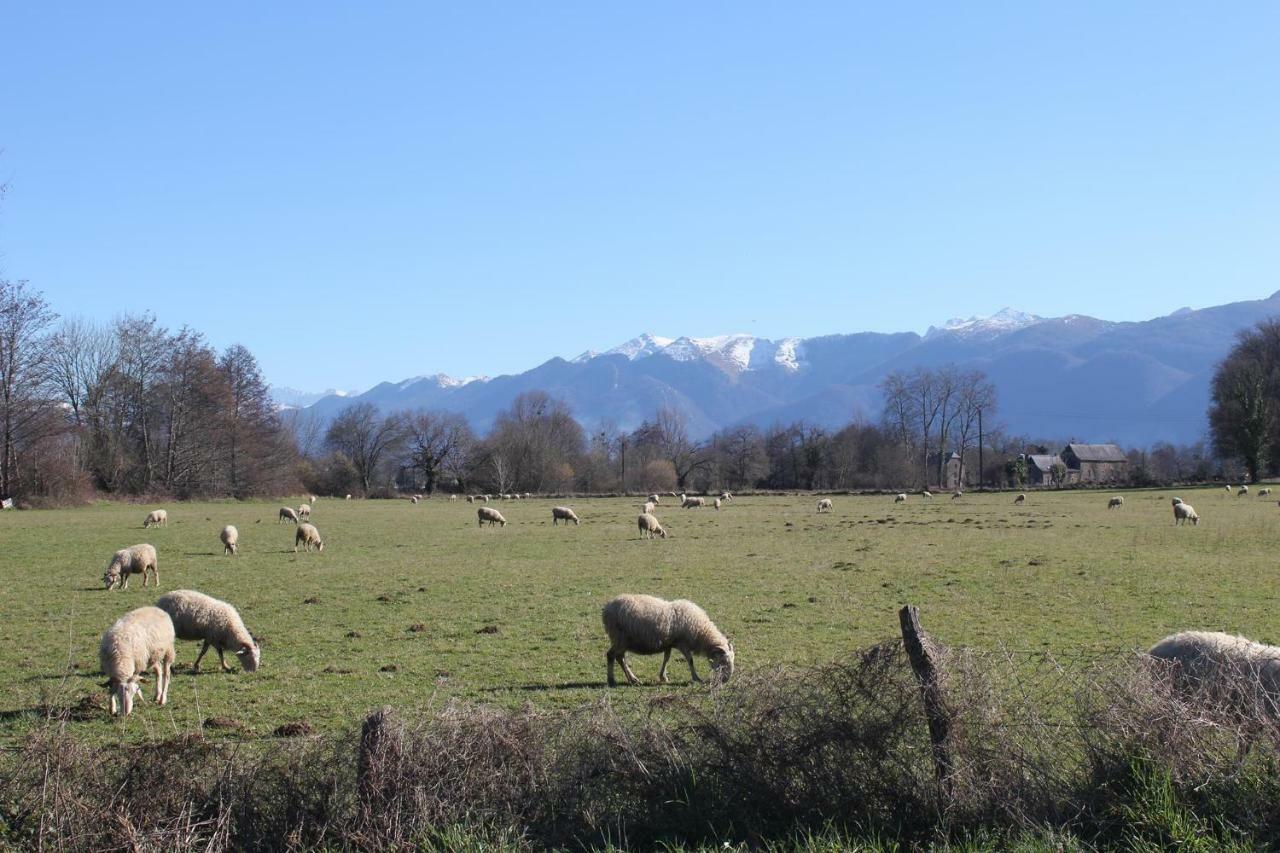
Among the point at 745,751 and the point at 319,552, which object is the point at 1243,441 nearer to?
the point at 319,552

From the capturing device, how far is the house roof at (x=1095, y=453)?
6161 inches

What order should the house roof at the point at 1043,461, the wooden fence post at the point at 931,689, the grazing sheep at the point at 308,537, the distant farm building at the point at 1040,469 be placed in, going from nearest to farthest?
the wooden fence post at the point at 931,689, the grazing sheep at the point at 308,537, the distant farm building at the point at 1040,469, the house roof at the point at 1043,461

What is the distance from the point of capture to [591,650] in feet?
50.0

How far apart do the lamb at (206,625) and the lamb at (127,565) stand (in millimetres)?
10337

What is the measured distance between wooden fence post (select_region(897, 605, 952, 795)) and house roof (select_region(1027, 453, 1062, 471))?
486ft

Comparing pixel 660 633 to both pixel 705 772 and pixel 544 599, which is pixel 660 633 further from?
pixel 544 599

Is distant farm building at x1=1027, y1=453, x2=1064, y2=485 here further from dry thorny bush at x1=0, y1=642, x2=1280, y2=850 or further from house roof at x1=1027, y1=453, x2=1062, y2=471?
dry thorny bush at x1=0, y1=642, x2=1280, y2=850

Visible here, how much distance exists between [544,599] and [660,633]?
26.9ft

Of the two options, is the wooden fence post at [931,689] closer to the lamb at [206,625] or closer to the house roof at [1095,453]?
the lamb at [206,625]

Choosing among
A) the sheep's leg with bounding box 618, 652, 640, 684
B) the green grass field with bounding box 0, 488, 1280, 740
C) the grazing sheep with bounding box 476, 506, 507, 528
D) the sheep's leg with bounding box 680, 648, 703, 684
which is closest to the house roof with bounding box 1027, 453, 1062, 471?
the green grass field with bounding box 0, 488, 1280, 740

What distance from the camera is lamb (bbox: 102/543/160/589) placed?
22.4m

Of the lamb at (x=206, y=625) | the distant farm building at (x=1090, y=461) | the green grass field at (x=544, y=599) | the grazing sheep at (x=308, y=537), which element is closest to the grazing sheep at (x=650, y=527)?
the green grass field at (x=544, y=599)

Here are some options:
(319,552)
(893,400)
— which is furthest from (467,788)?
(893,400)

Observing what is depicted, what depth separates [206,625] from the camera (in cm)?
1370
